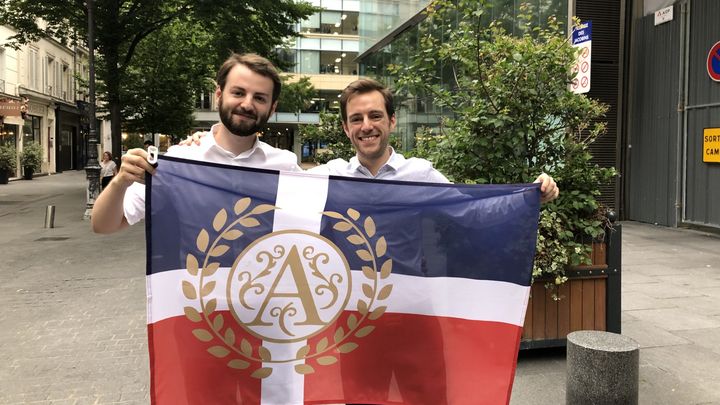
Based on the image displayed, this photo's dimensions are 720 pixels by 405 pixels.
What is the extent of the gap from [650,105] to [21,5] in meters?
19.0

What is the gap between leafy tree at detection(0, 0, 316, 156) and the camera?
56.5 feet

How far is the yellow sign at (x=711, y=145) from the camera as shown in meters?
11.7

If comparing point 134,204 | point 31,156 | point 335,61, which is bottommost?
point 134,204

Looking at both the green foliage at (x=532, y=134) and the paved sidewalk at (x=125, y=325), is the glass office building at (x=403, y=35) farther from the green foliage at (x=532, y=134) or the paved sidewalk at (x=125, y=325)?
the green foliage at (x=532, y=134)

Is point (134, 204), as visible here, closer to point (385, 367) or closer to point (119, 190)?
point (119, 190)

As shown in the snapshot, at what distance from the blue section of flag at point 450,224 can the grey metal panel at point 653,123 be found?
12125 millimetres

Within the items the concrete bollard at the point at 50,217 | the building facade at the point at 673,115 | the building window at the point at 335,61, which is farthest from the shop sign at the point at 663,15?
the building window at the point at 335,61

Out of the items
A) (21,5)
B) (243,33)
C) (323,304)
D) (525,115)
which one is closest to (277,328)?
(323,304)

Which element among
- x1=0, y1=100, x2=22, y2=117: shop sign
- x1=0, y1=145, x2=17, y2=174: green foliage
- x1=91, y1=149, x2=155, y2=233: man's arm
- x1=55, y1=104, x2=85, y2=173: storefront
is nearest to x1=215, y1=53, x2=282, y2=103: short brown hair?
x1=91, y1=149, x2=155, y2=233: man's arm

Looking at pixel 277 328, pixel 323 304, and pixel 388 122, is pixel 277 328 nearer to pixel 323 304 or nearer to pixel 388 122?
pixel 323 304

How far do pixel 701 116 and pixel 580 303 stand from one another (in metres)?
9.73

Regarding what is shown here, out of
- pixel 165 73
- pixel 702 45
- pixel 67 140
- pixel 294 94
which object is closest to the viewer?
pixel 702 45

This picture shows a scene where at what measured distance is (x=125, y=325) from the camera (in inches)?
239

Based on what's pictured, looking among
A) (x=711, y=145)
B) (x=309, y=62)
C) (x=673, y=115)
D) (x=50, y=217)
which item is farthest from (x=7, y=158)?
(x=309, y=62)
